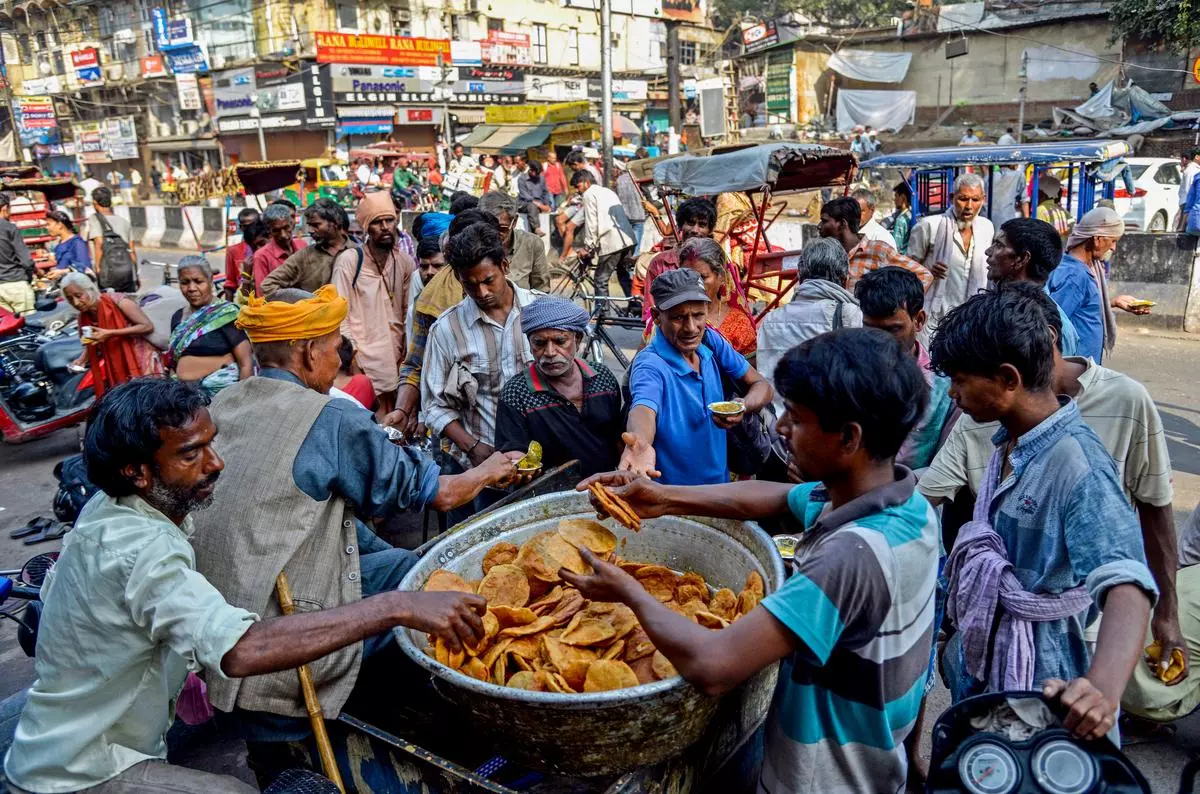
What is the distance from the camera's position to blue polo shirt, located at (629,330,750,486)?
3.33 meters

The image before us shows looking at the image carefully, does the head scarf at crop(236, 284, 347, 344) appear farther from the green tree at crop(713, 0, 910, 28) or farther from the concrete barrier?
the green tree at crop(713, 0, 910, 28)

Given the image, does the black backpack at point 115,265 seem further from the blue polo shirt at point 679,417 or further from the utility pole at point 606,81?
the utility pole at point 606,81

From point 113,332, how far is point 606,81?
37.0 feet

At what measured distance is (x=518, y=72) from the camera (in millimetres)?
35906

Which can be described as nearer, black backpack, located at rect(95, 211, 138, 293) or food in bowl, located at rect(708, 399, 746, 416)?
food in bowl, located at rect(708, 399, 746, 416)

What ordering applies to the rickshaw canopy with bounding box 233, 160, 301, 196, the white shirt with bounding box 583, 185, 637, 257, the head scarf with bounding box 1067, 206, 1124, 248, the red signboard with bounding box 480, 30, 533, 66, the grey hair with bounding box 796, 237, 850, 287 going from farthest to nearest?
the red signboard with bounding box 480, 30, 533, 66
the rickshaw canopy with bounding box 233, 160, 301, 196
the white shirt with bounding box 583, 185, 637, 257
the head scarf with bounding box 1067, 206, 1124, 248
the grey hair with bounding box 796, 237, 850, 287

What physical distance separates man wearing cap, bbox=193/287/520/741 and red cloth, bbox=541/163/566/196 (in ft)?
58.6

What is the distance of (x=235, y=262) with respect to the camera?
7914mm

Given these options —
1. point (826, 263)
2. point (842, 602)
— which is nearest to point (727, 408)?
point (826, 263)

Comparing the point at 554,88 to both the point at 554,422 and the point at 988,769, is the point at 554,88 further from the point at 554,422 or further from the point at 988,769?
the point at 988,769

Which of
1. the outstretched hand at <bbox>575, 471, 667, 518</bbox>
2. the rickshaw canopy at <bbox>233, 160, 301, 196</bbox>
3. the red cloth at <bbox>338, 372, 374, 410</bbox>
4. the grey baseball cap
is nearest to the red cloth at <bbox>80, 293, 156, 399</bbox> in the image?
A: the red cloth at <bbox>338, 372, 374, 410</bbox>

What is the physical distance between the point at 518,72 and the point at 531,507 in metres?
36.5

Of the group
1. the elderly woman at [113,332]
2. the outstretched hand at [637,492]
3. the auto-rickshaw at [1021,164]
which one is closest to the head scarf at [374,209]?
the elderly woman at [113,332]

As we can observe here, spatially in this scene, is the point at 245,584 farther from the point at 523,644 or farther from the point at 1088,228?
the point at 1088,228
